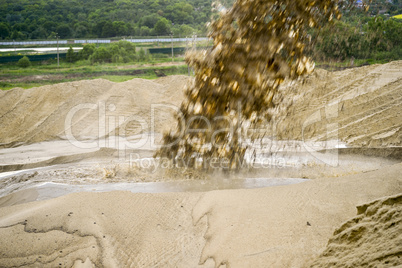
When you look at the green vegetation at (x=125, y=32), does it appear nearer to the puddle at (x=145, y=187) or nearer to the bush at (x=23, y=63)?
the bush at (x=23, y=63)

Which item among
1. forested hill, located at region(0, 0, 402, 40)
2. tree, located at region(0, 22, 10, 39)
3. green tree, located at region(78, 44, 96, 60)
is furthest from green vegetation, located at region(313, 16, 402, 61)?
tree, located at region(0, 22, 10, 39)

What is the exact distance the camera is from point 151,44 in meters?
15.9

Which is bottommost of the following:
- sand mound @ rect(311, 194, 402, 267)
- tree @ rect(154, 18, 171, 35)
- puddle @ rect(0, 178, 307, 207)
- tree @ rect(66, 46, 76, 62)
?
puddle @ rect(0, 178, 307, 207)

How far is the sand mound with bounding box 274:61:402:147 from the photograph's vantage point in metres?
5.52

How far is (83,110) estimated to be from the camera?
25.7ft

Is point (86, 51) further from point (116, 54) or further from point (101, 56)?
point (116, 54)

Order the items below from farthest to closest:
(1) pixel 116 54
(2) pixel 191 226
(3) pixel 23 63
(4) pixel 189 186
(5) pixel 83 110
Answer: (1) pixel 116 54
(3) pixel 23 63
(5) pixel 83 110
(4) pixel 189 186
(2) pixel 191 226

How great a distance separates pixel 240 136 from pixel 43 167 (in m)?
3.29

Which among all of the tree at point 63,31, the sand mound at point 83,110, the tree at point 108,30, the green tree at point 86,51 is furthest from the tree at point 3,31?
the sand mound at point 83,110

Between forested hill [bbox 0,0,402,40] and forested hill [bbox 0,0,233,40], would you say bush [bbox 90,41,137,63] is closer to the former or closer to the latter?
forested hill [bbox 0,0,402,40]

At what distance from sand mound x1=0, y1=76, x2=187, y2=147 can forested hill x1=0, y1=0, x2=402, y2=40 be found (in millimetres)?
7714

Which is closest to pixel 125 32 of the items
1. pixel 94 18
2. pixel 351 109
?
pixel 94 18

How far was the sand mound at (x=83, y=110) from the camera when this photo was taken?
A: 23.7 feet

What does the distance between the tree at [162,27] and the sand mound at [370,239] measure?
656 inches
